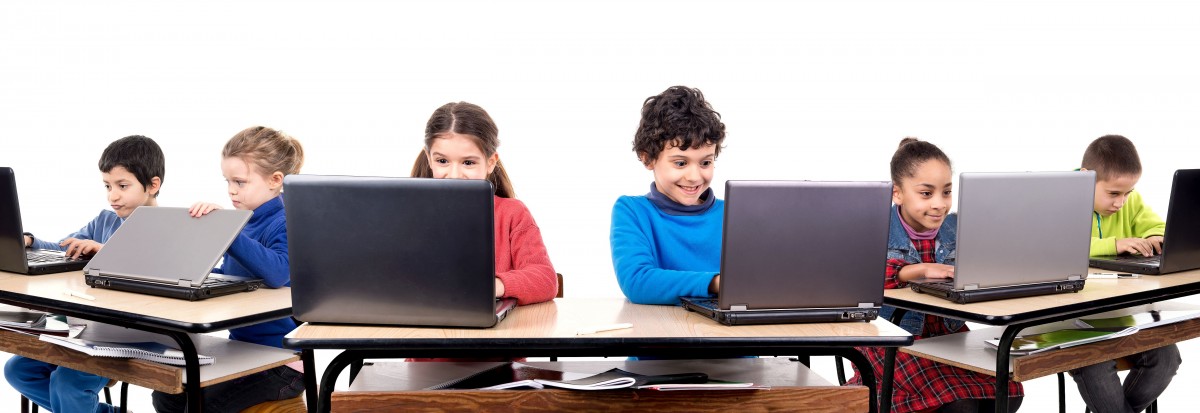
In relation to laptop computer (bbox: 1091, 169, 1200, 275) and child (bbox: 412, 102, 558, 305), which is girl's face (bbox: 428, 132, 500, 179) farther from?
laptop computer (bbox: 1091, 169, 1200, 275)

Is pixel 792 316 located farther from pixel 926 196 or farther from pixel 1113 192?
pixel 1113 192

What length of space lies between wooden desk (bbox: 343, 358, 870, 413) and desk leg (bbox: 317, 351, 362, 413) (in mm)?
19

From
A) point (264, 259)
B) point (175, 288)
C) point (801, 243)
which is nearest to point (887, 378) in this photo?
point (801, 243)

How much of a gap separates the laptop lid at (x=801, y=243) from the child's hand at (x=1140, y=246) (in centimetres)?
159

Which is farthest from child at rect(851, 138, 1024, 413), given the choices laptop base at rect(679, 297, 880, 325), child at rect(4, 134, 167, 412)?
child at rect(4, 134, 167, 412)

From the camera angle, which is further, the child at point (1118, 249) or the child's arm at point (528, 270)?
the child at point (1118, 249)

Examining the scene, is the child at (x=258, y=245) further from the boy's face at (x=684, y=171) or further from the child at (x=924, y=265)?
the child at (x=924, y=265)

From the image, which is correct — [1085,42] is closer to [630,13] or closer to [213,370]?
Result: [630,13]

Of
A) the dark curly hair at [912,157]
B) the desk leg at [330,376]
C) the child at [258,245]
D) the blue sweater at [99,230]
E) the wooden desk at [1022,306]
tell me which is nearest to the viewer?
the desk leg at [330,376]

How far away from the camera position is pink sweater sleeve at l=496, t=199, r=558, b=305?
6.89 ft

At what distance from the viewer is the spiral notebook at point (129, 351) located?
84.6 inches

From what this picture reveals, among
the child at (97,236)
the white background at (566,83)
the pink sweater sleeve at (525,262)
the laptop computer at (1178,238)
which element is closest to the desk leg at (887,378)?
the pink sweater sleeve at (525,262)

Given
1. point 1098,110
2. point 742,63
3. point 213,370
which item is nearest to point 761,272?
point 213,370

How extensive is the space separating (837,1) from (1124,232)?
1.69 metres
